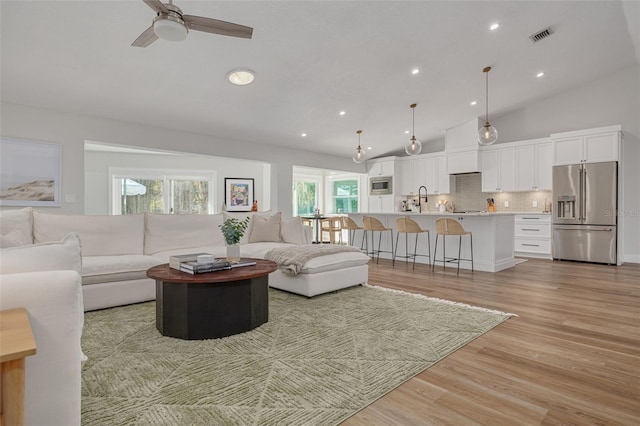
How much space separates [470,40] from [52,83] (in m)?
5.17

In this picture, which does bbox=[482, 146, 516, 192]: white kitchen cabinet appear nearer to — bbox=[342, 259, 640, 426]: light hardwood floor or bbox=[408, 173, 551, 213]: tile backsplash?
bbox=[408, 173, 551, 213]: tile backsplash

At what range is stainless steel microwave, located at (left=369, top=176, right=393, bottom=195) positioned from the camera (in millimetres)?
9031

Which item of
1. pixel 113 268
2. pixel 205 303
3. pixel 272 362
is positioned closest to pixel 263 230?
pixel 113 268

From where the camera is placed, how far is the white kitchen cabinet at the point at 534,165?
22.1ft

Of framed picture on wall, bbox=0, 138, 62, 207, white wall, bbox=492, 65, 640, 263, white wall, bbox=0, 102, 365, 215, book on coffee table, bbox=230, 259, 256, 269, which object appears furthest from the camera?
white wall, bbox=492, 65, 640, 263

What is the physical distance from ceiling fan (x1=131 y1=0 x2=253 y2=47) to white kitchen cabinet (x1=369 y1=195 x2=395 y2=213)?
700 cm

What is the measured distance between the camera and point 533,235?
6.76 m

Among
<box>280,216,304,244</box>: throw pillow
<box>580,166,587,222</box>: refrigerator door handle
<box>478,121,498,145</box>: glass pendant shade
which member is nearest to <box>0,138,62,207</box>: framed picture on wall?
<box>280,216,304,244</box>: throw pillow

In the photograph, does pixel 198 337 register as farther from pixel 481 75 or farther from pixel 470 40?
pixel 481 75

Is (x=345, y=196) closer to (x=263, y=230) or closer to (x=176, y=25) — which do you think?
(x=263, y=230)

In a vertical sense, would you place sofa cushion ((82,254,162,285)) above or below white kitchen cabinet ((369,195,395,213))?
below

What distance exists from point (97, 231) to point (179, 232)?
2.93ft

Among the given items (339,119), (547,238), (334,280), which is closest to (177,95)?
(339,119)

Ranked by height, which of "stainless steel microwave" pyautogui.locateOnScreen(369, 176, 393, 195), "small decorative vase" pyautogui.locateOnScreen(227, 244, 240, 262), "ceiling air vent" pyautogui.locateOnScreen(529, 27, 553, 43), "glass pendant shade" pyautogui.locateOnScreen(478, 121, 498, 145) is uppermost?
"ceiling air vent" pyautogui.locateOnScreen(529, 27, 553, 43)
